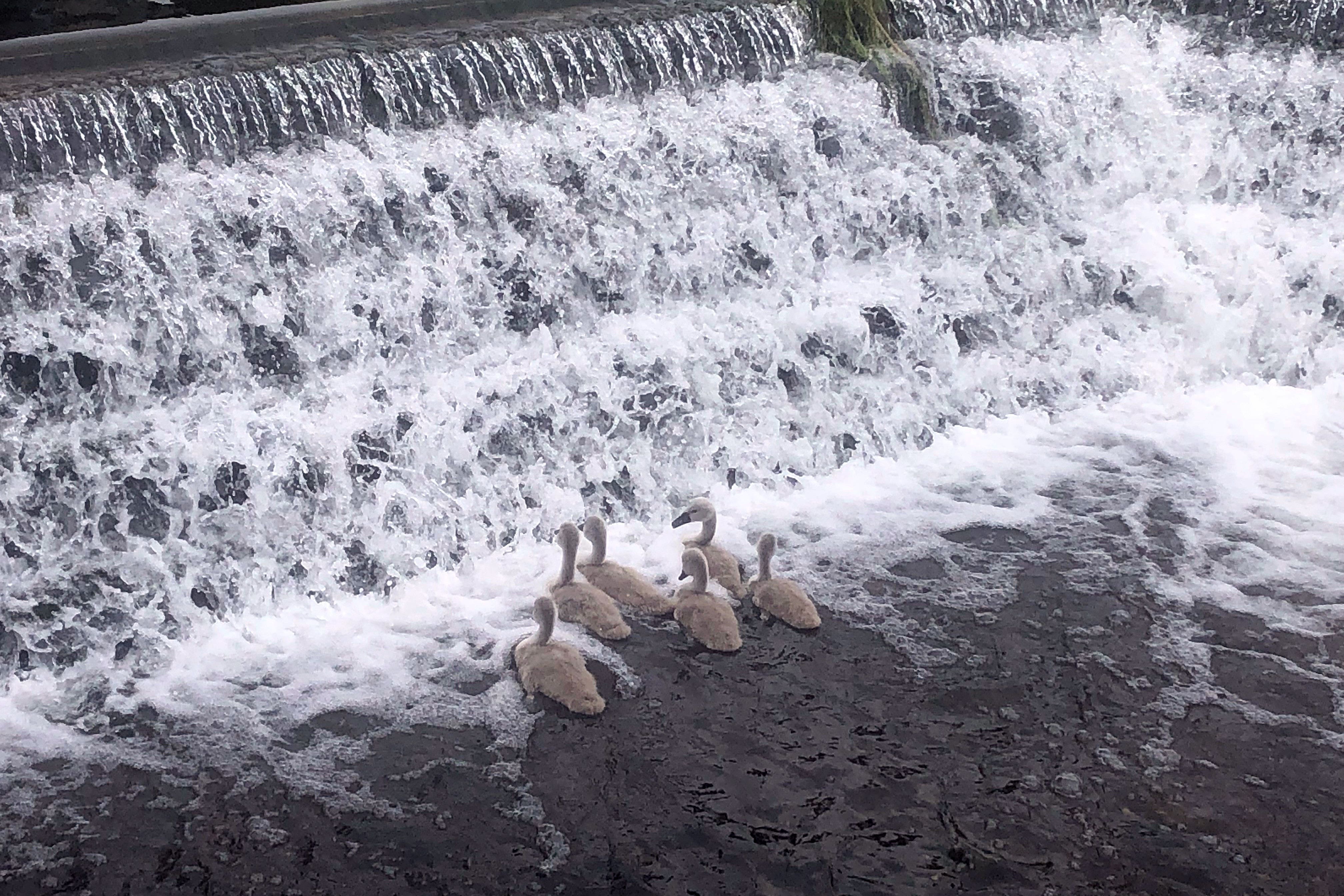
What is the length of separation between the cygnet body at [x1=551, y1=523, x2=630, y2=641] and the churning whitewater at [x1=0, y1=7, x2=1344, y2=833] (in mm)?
113

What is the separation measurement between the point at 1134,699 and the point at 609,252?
3.84 meters

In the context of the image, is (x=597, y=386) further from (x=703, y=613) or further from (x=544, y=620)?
(x=544, y=620)

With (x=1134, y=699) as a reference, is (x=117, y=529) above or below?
above

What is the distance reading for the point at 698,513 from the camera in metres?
6.45

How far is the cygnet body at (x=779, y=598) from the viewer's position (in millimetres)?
5930

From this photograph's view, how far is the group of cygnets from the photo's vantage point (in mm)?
5496

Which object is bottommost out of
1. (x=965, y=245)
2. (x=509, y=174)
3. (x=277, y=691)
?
(x=277, y=691)

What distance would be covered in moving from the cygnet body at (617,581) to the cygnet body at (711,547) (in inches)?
10.4

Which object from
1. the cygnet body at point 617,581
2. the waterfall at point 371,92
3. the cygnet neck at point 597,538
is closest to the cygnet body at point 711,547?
the cygnet body at point 617,581

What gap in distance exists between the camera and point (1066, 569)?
6.46 m

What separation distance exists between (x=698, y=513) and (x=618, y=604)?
0.59 meters

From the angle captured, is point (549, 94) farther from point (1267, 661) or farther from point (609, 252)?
point (1267, 661)

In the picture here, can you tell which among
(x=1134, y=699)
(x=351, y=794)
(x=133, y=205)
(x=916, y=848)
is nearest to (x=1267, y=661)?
(x=1134, y=699)

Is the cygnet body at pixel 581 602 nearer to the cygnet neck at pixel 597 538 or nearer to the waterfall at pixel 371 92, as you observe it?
the cygnet neck at pixel 597 538
